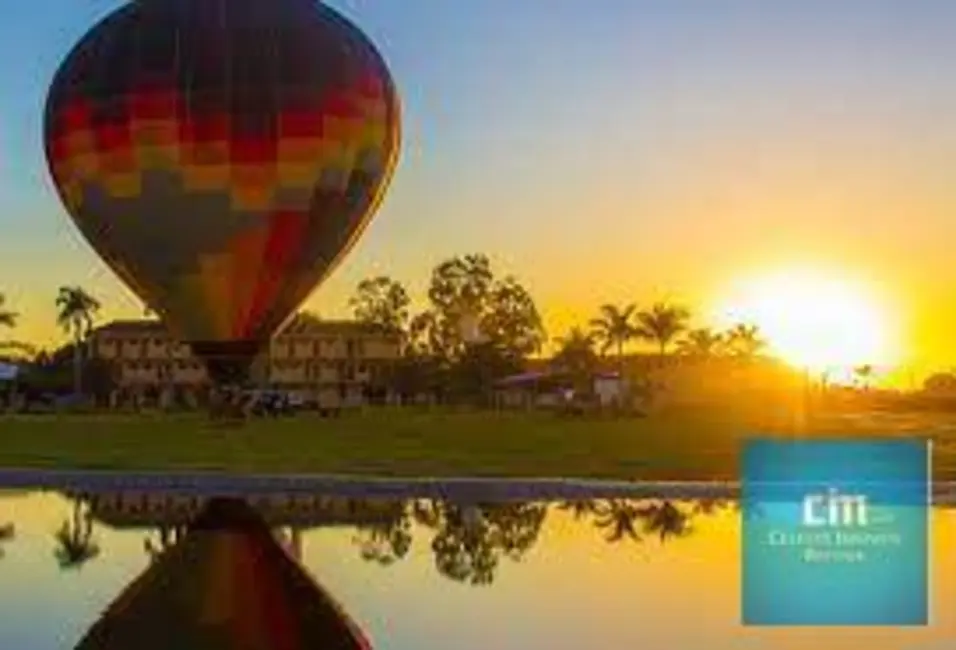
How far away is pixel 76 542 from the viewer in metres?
24.1

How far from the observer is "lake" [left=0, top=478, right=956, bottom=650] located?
50.2 feet

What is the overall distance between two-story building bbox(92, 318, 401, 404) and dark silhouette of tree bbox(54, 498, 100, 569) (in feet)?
344

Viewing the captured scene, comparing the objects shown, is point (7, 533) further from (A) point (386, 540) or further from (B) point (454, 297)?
(B) point (454, 297)

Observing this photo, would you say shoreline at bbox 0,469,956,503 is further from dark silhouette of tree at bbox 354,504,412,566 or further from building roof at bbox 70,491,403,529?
dark silhouette of tree at bbox 354,504,412,566

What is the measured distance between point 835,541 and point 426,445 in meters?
28.2

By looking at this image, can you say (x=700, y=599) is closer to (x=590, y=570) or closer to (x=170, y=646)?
(x=590, y=570)

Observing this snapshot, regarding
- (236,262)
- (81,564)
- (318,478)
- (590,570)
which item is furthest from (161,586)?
(318,478)

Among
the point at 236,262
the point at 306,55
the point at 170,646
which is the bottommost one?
the point at 170,646

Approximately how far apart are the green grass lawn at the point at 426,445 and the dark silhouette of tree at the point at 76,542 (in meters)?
10.7

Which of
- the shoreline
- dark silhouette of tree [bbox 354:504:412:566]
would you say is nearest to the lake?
dark silhouette of tree [bbox 354:504:412:566]

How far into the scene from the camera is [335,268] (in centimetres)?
3188

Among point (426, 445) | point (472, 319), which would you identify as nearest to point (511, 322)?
point (472, 319)

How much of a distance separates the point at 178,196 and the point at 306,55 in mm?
3265

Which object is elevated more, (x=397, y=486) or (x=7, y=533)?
(x=397, y=486)
